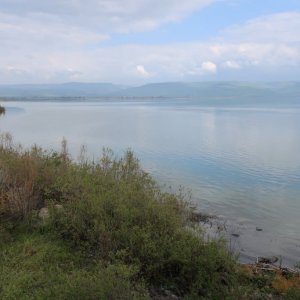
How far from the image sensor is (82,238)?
7.70 meters

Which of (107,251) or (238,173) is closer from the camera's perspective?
(107,251)

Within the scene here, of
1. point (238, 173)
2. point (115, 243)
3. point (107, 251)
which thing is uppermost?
point (115, 243)

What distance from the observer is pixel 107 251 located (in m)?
6.98

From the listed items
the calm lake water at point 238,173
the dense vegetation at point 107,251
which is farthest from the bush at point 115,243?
the calm lake water at point 238,173

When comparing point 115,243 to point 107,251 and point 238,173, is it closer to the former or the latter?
point 107,251

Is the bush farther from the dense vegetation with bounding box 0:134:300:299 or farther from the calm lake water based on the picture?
the calm lake water

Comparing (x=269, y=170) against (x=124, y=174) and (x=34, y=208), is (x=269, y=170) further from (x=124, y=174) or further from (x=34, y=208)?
(x=34, y=208)

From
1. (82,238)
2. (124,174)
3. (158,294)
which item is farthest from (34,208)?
(158,294)

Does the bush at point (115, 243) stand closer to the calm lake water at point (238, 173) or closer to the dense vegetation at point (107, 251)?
the dense vegetation at point (107, 251)

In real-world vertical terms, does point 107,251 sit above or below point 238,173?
above

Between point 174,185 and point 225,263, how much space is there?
46.4ft

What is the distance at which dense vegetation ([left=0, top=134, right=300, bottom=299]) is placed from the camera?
583 centimetres

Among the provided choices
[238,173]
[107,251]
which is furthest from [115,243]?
[238,173]

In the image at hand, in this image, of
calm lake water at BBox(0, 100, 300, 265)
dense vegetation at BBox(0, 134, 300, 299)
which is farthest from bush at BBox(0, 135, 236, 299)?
calm lake water at BBox(0, 100, 300, 265)
